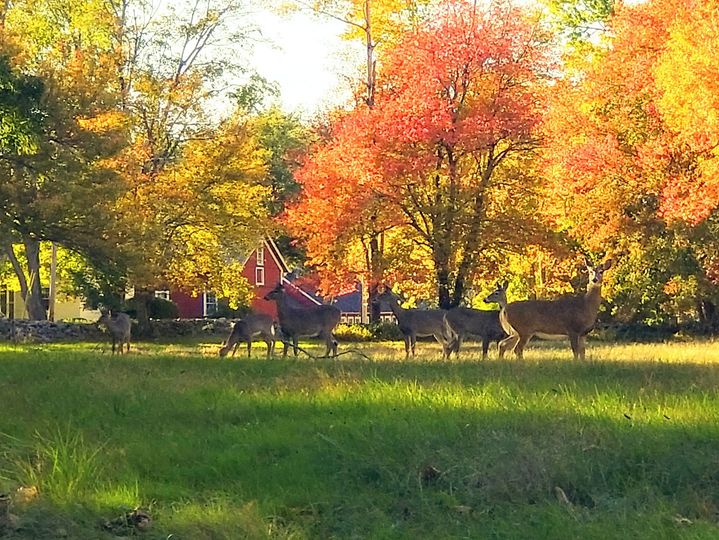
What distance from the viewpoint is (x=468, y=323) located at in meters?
22.0

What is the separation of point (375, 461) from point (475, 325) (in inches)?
559

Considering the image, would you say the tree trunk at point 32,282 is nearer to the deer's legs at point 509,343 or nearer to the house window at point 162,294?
the house window at point 162,294

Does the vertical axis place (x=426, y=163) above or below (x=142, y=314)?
above

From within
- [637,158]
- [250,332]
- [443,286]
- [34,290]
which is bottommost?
[250,332]

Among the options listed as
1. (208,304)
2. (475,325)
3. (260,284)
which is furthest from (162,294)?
(475,325)

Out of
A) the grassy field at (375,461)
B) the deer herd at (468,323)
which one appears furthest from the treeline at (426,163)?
the grassy field at (375,461)

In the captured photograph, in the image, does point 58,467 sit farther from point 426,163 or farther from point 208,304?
point 208,304

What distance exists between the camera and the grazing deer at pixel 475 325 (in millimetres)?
21766

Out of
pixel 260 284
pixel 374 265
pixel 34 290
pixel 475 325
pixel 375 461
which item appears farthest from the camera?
pixel 260 284

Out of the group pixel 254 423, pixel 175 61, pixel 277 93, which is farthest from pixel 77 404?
pixel 277 93

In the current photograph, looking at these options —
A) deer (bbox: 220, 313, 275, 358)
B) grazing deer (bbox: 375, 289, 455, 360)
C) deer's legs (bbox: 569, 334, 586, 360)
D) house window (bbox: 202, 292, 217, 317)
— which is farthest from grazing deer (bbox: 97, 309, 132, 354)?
A: house window (bbox: 202, 292, 217, 317)

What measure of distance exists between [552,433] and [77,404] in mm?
5296

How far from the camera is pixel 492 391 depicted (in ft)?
34.5

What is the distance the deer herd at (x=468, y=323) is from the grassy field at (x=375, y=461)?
21.0 feet
